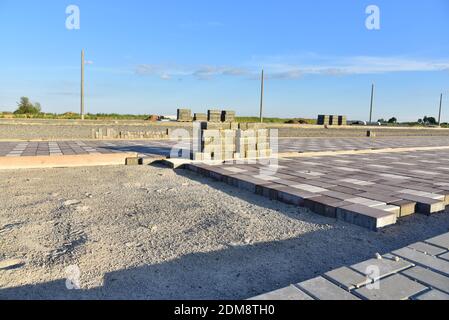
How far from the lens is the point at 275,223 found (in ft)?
11.6

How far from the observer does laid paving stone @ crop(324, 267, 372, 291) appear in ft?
6.50

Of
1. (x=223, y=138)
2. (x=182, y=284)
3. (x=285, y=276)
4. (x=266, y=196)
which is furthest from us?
(x=223, y=138)

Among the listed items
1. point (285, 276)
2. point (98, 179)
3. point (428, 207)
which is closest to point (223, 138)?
point (98, 179)

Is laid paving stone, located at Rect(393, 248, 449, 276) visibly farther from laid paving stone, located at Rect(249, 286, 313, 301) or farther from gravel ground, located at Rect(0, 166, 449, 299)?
laid paving stone, located at Rect(249, 286, 313, 301)

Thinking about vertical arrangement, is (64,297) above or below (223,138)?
below

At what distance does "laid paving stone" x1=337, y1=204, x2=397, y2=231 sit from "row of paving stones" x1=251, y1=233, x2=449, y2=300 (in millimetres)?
815

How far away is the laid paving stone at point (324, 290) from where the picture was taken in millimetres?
1847

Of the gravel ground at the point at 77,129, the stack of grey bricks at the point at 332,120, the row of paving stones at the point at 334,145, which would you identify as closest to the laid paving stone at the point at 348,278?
the row of paving stones at the point at 334,145

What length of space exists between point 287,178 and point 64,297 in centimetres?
396

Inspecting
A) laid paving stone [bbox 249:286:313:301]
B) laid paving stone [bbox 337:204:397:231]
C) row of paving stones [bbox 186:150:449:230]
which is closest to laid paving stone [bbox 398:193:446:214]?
row of paving stones [bbox 186:150:449:230]

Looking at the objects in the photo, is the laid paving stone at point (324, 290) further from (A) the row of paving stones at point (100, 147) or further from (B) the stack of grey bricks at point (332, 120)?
(B) the stack of grey bricks at point (332, 120)

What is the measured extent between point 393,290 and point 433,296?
0.21 meters

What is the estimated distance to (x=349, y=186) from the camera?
15.8 ft

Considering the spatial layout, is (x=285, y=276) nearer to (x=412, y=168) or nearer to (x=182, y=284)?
(x=182, y=284)
